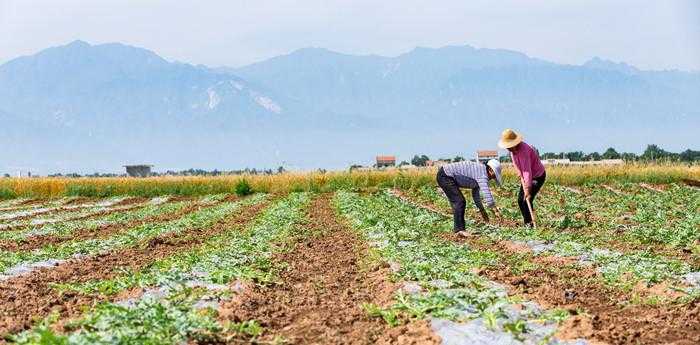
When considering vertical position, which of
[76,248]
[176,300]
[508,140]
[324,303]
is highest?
[508,140]

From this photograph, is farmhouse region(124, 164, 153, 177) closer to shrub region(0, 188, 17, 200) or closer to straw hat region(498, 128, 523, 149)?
shrub region(0, 188, 17, 200)

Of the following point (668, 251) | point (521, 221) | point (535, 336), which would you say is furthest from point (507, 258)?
point (521, 221)

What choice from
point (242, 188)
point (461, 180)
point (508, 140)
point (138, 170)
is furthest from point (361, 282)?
point (138, 170)

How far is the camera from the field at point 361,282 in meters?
7.61

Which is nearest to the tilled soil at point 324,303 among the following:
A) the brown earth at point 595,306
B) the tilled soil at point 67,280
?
the brown earth at point 595,306

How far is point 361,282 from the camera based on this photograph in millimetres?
11508

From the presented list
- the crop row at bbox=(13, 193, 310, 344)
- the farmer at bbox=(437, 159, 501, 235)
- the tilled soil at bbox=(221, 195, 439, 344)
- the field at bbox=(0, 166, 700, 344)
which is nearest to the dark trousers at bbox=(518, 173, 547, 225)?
the field at bbox=(0, 166, 700, 344)

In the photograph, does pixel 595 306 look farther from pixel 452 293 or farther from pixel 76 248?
pixel 76 248

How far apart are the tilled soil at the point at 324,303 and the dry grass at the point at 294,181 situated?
103 ft

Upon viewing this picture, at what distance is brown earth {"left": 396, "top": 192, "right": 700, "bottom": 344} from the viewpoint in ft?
25.1

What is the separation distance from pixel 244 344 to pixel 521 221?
14.3m

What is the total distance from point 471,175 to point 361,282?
5784 mm

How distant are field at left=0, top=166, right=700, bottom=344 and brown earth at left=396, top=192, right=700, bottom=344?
0.09 ft

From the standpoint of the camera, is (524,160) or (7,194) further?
(7,194)
